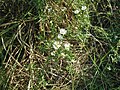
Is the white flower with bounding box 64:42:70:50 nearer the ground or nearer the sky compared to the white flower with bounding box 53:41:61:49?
nearer the ground

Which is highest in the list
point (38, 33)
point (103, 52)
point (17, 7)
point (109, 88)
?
point (17, 7)

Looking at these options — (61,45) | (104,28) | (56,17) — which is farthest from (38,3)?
(104,28)

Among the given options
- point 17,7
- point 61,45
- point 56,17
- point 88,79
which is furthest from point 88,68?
point 17,7

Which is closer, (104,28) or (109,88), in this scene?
(109,88)

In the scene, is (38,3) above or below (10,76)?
above

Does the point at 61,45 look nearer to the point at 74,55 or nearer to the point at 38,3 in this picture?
the point at 74,55

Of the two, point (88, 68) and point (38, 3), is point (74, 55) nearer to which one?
point (88, 68)

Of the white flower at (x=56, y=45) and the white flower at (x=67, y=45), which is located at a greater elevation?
the white flower at (x=56, y=45)
